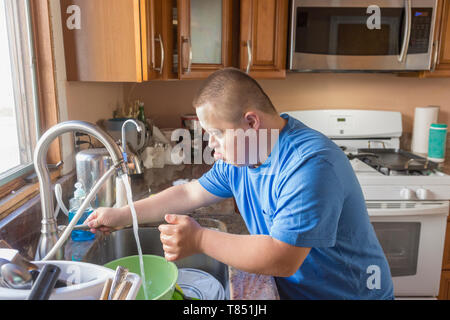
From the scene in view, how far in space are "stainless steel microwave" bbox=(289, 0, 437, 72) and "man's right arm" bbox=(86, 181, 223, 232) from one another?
4.15ft

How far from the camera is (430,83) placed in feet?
8.72

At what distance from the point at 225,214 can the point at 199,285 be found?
335mm

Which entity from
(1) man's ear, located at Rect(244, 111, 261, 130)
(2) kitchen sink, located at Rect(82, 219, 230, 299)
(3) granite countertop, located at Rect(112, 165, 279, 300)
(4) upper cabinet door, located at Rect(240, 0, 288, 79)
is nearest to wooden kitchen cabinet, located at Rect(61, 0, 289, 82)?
(4) upper cabinet door, located at Rect(240, 0, 288, 79)

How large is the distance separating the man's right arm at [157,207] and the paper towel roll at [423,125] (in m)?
1.84

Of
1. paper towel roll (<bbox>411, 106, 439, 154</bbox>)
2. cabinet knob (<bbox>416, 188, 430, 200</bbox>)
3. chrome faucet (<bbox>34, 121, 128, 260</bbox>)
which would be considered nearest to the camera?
chrome faucet (<bbox>34, 121, 128, 260</bbox>)

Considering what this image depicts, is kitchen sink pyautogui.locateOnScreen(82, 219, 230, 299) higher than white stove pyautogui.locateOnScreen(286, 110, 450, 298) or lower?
higher

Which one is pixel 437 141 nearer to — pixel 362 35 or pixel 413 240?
pixel 413 240

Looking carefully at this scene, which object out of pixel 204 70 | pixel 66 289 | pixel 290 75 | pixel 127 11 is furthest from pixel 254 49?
pixel 66 289

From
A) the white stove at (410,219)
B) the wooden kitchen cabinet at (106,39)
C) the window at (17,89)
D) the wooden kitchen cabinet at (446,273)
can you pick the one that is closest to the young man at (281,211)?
the window at (17,89)

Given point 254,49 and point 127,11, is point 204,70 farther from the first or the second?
point 127,11

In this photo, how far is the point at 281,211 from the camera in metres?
0.84

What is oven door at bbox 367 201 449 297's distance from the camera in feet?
6.56

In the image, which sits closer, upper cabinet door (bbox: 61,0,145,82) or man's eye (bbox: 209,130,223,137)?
A: man's eye (bbox: 209,130,223,137)

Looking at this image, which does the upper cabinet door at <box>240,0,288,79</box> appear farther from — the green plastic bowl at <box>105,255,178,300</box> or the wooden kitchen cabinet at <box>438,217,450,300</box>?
the green plastic bowl at <box>105,255,178,300</box>
